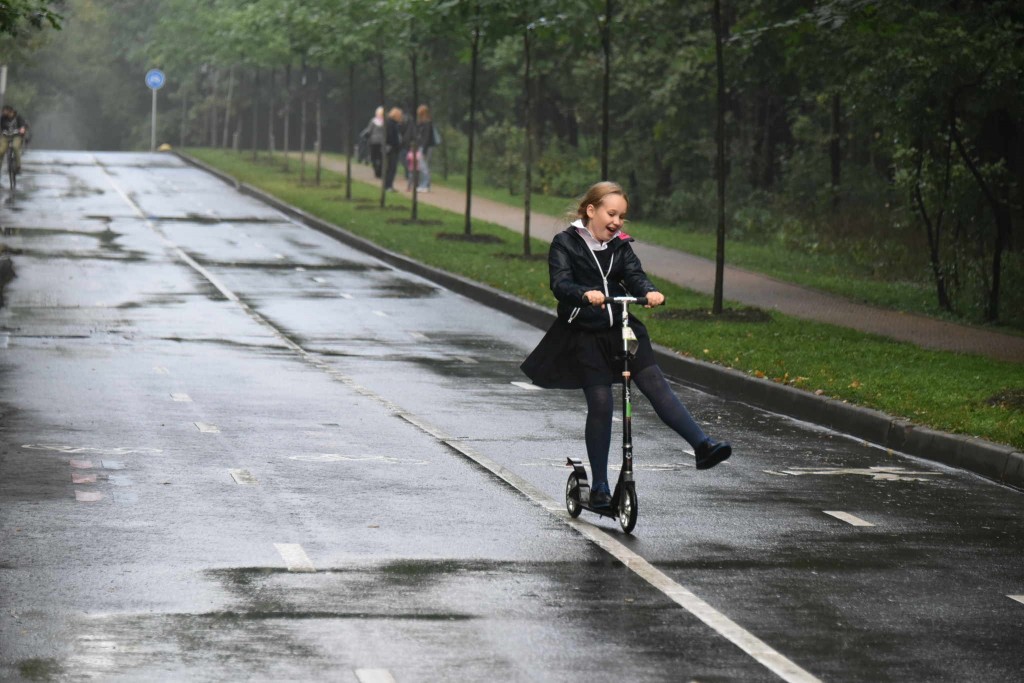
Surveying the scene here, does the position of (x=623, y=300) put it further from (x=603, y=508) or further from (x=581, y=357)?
(x=603, y=508)

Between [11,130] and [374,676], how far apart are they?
38.6 m

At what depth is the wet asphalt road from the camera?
6.69 meters

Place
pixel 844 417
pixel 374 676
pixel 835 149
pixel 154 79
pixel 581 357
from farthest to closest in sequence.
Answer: pixel 154 79 < pixel 835 149 < pixel 844 417 < pixel 581 357 < pixel 374 676

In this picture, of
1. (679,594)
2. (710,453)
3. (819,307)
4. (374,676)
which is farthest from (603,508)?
(819,307)

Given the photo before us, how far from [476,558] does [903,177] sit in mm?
16349

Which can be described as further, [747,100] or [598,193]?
[747,100]

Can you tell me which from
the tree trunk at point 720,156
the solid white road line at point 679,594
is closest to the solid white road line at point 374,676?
the solid white road line at point 679,594

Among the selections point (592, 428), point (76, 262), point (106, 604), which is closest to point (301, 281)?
point (76, 262)

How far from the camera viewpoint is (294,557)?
8.29 meters

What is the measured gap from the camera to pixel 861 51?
24.8 metres

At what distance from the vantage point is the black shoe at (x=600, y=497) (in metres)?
9.27

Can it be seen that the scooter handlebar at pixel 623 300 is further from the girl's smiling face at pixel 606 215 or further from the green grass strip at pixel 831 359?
the green grass strip at pixel 831 359

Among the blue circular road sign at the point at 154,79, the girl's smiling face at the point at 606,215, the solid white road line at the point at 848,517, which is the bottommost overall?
the solid white road line at the point at 848,517

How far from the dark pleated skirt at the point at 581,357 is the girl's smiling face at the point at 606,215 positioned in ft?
1.60
